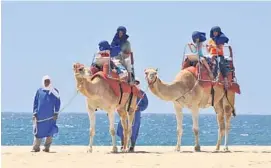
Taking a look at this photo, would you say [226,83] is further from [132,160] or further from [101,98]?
[132,160]

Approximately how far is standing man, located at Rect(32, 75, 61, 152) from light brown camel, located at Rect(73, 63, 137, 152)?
83cm

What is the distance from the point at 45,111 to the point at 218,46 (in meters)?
4.93

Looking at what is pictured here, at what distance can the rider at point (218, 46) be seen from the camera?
70.8 ft

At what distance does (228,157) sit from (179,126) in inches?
102

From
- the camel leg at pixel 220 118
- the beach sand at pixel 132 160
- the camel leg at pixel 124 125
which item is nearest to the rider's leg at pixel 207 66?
the camel leg at pixel 220 118

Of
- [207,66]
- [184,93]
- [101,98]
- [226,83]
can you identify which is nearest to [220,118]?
[226,83]

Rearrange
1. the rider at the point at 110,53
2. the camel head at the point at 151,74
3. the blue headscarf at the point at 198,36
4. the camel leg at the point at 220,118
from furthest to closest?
the camel leg at the point at 220,118
the blue headscarf at the point at 198,36
the rider at the point at 110,53
the camel head at the point at 151,74

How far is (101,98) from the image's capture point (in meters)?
19.7

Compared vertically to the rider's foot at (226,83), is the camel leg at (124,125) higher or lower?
lower

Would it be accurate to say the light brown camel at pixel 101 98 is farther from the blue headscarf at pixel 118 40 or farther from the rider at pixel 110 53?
the blue headscarf at pixel 118 40

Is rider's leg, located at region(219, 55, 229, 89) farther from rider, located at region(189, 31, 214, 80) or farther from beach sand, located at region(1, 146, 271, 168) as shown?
beach sand, located at region(1, 146, 271, 168)

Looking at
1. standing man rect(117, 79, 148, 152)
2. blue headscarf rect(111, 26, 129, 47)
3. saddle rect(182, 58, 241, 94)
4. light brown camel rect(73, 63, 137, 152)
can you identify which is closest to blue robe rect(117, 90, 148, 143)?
standing man rect(117, 79, 148, 152)

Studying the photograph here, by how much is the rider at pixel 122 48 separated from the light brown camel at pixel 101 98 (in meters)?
0.75

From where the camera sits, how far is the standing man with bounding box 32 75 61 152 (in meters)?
19.9
